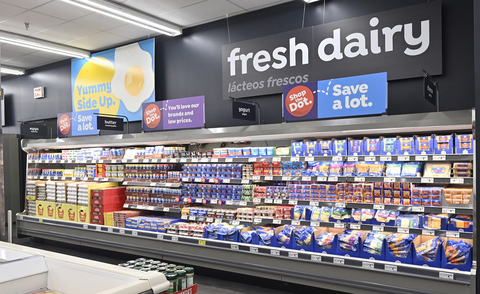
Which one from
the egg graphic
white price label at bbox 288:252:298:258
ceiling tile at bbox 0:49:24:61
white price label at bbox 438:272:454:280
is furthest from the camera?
ceiling tile at bbox 0:49:24:61

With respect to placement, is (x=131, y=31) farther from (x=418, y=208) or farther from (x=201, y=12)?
(x=418, y=208)

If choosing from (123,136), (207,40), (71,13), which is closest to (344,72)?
(207,40)

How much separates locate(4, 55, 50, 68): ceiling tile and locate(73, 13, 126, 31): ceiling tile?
2.98 meters

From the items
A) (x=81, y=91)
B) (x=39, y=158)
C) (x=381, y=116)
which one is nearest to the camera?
(x=381, y=116)

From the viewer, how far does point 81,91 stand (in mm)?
8547

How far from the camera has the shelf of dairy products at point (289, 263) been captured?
348 cm

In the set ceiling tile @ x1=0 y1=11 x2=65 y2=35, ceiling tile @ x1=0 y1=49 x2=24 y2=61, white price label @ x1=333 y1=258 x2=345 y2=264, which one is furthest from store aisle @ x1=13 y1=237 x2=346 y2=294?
ceiling tile @ x1=0 y1=49 x2=24 y2=61

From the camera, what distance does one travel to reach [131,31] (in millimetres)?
7004

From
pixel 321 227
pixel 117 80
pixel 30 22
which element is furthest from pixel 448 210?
pixel 30 22

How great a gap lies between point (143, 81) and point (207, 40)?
5.18ft

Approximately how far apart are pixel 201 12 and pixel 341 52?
7.57 feet

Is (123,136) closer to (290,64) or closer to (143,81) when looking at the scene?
(143,81)

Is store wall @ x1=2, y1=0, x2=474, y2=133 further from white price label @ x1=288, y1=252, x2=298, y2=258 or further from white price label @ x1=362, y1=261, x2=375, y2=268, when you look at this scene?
white price label @ x1=288, y1=252, x2=298, y2=258

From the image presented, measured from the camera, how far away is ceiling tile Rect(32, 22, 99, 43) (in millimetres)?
6824
